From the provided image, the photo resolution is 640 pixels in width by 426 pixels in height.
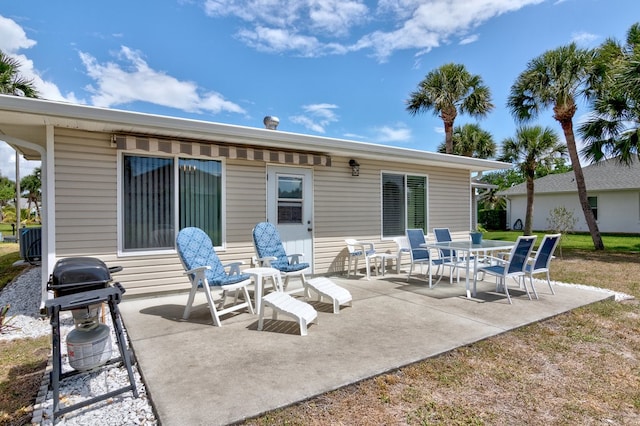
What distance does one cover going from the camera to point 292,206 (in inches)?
252

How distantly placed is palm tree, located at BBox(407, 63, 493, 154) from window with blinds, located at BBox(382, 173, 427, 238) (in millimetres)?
7827

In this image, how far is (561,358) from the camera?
3094mm

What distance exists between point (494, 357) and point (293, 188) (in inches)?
168

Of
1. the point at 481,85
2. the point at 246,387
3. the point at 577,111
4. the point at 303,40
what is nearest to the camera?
the point at 246,387

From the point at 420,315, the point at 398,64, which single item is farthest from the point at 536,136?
the point at 420,315

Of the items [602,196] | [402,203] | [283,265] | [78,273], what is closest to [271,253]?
[283,265]

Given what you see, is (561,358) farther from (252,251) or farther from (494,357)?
(252,251)

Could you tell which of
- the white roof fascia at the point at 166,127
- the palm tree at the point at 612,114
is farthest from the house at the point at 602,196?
the white roof fascia at the point at 166,127

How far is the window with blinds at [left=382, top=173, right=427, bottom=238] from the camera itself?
7578 millimetres

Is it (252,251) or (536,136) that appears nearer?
(252,251)

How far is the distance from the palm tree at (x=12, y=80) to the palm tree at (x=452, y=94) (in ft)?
45.6

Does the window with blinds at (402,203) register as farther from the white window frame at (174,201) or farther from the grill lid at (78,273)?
the grill lid at (78,273)

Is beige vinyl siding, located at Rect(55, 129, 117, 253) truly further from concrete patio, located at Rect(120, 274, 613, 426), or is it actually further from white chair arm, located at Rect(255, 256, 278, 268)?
white chair arm, located at Rect(255, 256, 278, 268)

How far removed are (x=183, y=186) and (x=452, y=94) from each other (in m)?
12.8
